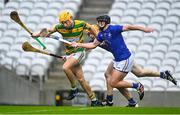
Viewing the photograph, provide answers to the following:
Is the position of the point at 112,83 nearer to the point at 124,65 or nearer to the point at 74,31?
the point at 124,65

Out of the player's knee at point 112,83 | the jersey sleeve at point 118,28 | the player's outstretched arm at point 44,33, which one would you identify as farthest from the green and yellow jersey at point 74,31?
the player's knee at point 112,83

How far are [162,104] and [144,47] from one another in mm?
3387

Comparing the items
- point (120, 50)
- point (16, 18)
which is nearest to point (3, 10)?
point (16, 18)

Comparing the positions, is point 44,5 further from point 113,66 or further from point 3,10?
point 113,66

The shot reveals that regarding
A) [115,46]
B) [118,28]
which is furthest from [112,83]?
[118,28]

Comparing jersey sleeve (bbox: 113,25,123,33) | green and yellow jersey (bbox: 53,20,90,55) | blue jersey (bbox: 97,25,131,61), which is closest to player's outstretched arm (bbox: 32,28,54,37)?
green and yellow jersey (bbox: 53,20,90,55)

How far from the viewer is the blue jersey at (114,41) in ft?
45.3

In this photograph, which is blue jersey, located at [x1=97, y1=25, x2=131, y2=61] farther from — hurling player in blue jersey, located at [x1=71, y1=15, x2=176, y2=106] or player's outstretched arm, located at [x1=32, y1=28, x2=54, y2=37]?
player's outstretched arm, located at [x1=32, y1=28, x2=54, y2=37]

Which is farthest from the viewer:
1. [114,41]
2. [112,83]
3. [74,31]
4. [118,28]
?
[74,31]

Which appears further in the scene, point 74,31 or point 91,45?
point 74,31

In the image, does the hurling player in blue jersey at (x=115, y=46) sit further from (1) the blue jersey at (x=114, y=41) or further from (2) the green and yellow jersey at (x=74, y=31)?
(2) the green and yellow jersey at (x=74, y=31)

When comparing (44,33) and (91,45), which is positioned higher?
(44,33)

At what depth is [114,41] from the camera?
547 inches

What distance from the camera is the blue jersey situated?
13812 mm
